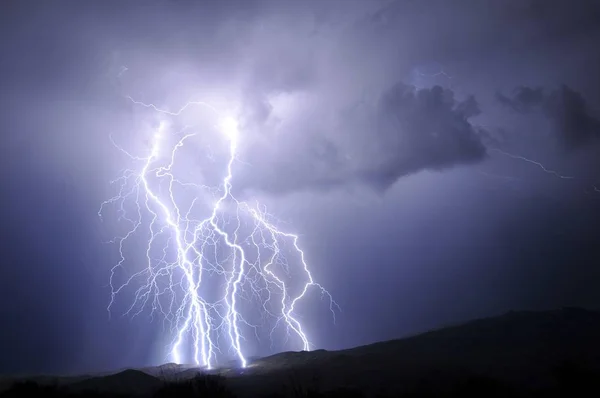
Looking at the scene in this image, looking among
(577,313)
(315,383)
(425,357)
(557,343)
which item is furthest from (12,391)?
(577,313)

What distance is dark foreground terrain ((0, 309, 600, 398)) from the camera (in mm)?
12539

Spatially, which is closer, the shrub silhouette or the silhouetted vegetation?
the silhouetted vegetation

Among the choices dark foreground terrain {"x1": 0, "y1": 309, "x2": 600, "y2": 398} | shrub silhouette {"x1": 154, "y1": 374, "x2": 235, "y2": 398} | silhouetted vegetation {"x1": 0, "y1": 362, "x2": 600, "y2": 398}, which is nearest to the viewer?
silhouetted vegetation {"x1": 0, "y1": 362, "x2": 600, "y2": 398}

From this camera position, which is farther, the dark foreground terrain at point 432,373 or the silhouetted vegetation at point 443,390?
the dark foreground terrain at point 432,373

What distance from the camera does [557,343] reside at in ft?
61.1

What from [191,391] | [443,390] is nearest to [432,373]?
[443,390]

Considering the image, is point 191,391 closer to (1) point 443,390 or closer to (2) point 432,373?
(1) point 443,390

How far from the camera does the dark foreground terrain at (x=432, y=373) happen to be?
12539 mm

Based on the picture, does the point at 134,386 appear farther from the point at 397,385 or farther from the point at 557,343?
the point at 557,343

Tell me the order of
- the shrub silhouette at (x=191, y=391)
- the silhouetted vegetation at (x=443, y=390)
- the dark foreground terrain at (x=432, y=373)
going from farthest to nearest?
the dark foreground terrain at (x=432, y=373), the shrub silhouette at (x=191, y=391), the silhouetted vegetation at (x=443, y=390)

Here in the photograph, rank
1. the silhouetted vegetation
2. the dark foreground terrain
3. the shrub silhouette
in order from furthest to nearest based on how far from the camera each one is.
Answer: the dark foreground terrain
the shrub silhouette
the silhouetted vegetation

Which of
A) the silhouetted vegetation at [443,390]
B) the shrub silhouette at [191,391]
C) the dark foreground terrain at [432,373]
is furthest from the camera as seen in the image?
the dark foreground terrain at [432,373]

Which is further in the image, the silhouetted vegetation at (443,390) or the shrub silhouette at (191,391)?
the shrub silhouette at (191,391)

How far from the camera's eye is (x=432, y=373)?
1452 cm
